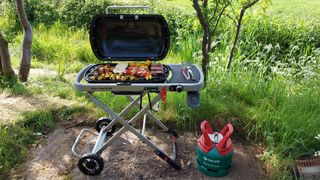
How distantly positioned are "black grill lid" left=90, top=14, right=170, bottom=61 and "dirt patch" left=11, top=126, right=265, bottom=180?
3.21ft

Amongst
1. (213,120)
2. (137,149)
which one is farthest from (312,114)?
(137,149)

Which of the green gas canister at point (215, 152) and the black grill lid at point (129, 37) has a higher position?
the black grill lid at point (129, 37)

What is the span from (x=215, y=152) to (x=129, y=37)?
1377 mm

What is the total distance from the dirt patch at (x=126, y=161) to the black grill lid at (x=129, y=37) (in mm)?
978

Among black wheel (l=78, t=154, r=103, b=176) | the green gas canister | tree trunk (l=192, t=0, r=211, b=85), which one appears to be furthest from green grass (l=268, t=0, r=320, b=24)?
black wheel (l=78, t=154, r=103, b=176)

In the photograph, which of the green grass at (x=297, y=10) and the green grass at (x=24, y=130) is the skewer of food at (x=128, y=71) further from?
the green grass at (x=297, y=10)

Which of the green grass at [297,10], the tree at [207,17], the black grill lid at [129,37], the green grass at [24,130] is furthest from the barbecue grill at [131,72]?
the green grass at [297,10]

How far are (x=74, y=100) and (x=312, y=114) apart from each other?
113 inches

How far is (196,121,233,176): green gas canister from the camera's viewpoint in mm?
2965

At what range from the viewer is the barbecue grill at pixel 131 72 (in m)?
2.77

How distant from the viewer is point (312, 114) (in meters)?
3.61

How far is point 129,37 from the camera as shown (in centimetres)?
A: 331

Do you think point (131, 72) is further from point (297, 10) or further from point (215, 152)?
point (297, 10)

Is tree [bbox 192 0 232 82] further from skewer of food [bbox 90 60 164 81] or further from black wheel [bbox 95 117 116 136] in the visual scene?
black wheel [bbox 95 117 116 136]
